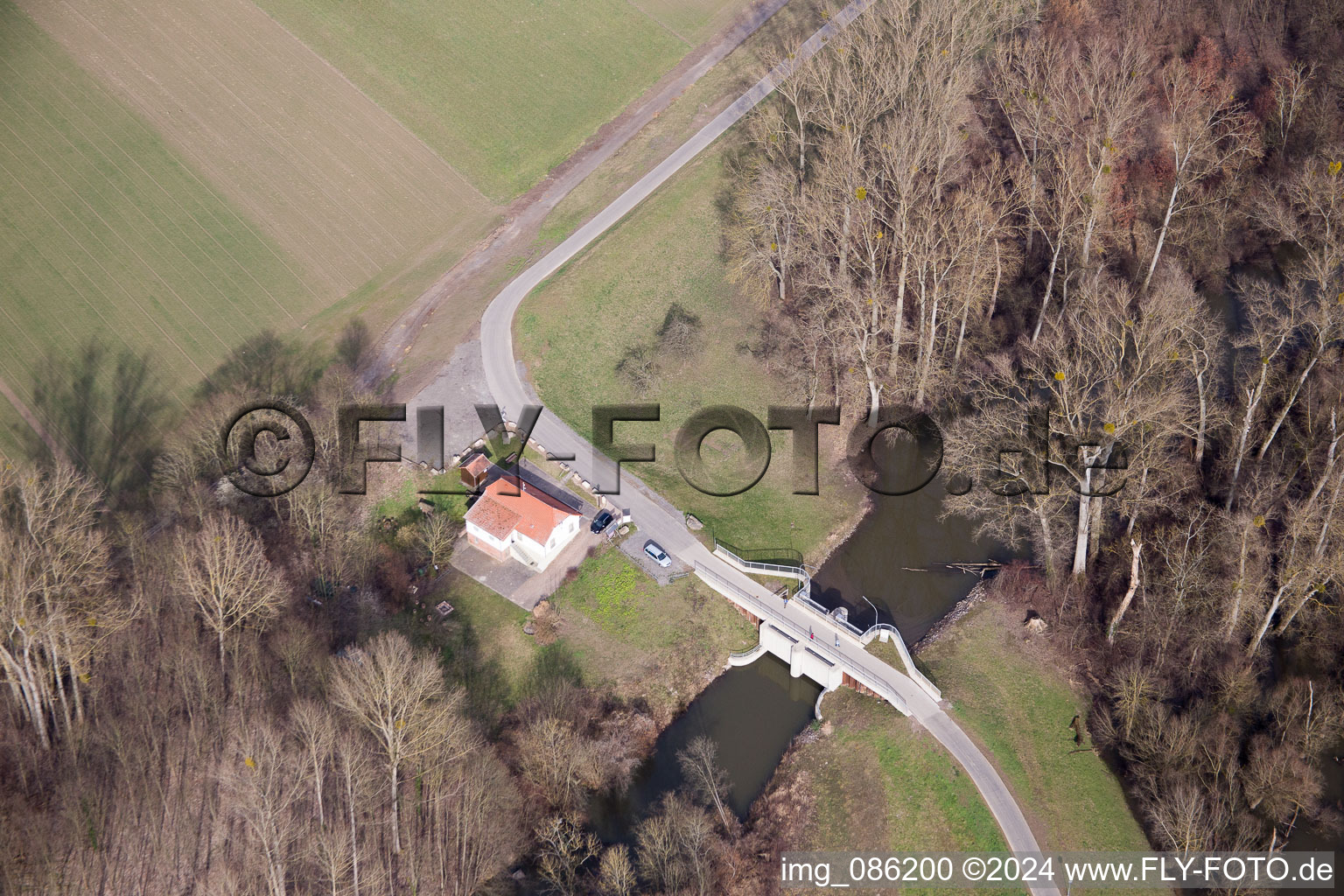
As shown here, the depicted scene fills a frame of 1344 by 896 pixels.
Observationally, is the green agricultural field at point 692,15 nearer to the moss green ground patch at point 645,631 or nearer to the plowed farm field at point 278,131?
the plowed farm field at point 278,131

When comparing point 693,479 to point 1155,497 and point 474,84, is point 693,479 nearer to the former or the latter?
point 1155,497

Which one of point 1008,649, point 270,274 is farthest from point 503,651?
point 270,274

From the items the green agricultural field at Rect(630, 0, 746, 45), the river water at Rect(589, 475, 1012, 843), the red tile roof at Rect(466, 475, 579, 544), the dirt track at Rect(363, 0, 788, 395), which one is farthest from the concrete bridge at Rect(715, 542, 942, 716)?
the green agricultural field at Rect(630, 0, 746, 45)

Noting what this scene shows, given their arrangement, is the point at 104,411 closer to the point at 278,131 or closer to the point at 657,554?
the point at 278,131

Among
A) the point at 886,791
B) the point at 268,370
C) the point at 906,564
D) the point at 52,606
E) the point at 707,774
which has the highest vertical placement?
the point at 268,370

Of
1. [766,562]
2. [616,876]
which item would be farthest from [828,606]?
[616,876]

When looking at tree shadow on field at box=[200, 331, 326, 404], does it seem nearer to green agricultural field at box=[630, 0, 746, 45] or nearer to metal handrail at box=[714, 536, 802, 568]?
metal handrail at box=[714, 536, 802, 568]

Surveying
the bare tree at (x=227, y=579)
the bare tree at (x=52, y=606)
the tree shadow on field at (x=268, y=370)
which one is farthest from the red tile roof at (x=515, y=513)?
the bare tree at (x=52, y=606)
